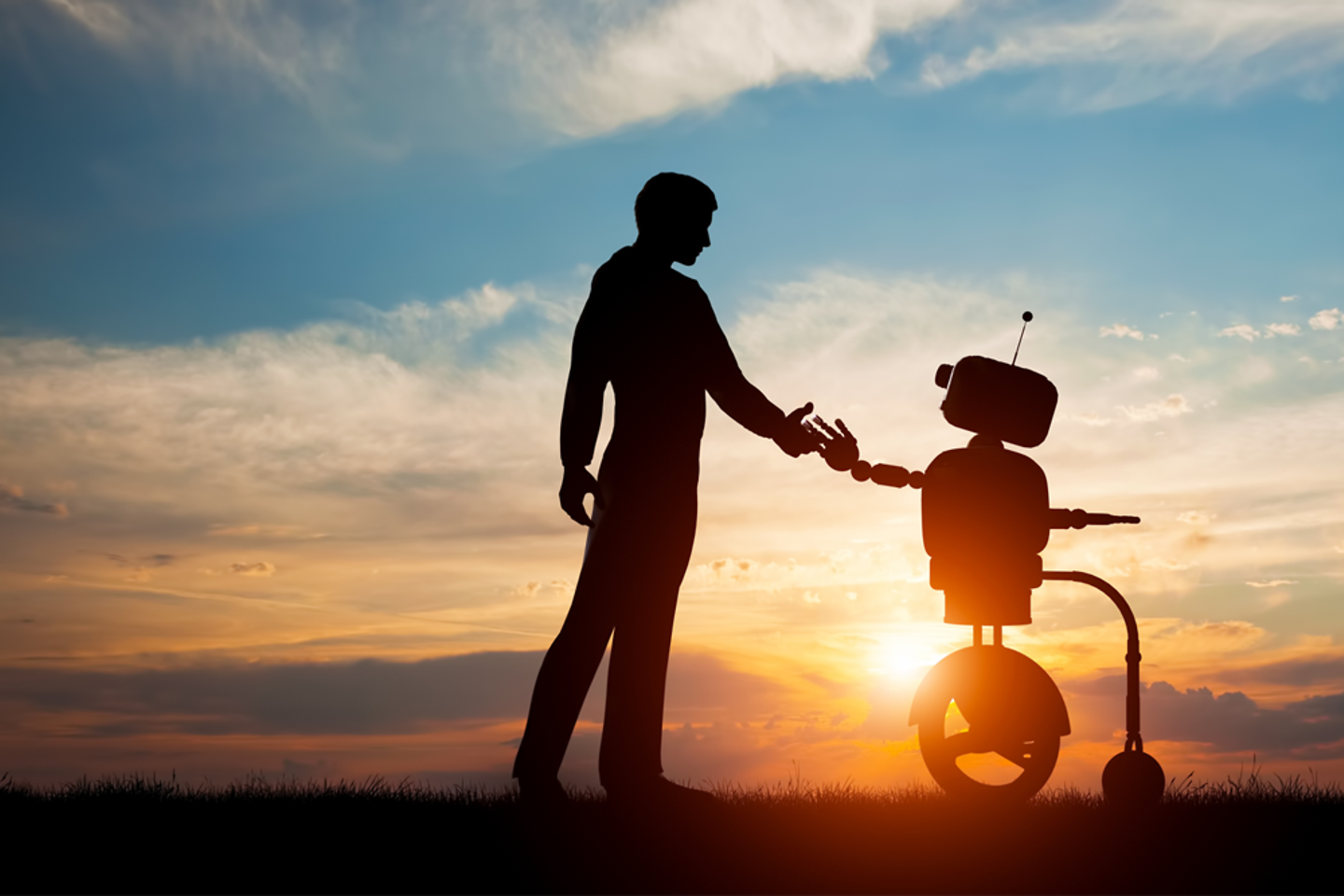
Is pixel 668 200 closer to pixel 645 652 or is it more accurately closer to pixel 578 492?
pixel 578 492

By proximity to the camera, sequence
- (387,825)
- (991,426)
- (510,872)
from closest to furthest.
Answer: (510,872), (387,825), (991,426)

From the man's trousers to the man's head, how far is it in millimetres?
1396

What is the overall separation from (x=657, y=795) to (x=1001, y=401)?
120 inches

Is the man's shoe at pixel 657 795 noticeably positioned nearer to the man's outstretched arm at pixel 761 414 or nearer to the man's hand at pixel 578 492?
the man's hand at pixel 578 492

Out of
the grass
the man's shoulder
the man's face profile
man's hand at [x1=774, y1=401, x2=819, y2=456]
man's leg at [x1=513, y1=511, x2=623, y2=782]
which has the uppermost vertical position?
the man's face profile

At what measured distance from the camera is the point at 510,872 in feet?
19.4

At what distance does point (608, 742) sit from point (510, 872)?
4.57 ft

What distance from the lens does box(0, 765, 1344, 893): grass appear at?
590 cm

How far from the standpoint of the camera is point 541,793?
696cm

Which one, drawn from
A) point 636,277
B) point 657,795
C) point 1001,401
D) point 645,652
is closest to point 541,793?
point 657,795

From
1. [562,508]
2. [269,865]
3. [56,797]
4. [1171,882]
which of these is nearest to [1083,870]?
[1171,882]

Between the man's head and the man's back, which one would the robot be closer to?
the man's back

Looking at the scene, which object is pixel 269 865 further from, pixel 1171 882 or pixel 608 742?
pixel 1171 882

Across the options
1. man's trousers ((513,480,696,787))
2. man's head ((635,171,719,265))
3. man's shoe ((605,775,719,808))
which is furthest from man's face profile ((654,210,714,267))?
man's shoe ((605,775,719,808))
